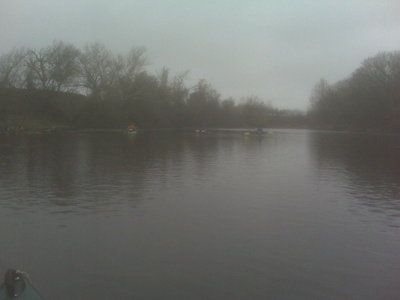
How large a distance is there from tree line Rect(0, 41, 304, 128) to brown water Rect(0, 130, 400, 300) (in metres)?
53.6

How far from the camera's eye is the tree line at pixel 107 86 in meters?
66.1

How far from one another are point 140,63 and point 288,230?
72.1m

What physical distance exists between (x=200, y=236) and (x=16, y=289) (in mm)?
4634

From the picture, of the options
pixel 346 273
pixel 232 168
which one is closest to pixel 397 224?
pixel 346 273

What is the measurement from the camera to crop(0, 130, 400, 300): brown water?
6.08 m

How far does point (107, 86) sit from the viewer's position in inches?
2904

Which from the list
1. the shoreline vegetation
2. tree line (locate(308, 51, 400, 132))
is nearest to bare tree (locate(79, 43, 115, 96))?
the shoreline vegetation

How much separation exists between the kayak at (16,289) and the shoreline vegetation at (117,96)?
Result: 52.2 meters

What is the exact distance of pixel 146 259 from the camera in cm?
699

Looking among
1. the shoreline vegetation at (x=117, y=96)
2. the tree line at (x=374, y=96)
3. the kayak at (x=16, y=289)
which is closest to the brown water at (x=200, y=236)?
the kayak at (x=16, y=289)

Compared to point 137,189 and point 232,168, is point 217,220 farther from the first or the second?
point 232,168

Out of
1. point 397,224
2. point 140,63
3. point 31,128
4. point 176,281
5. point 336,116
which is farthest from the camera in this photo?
point 336,116

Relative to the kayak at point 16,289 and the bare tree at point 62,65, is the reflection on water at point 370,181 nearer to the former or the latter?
the kayak at point 16,289

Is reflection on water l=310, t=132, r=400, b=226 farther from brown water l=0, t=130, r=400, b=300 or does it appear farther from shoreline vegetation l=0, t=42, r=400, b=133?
shoreline vegetation l=0, t=42, r=400, b=133
